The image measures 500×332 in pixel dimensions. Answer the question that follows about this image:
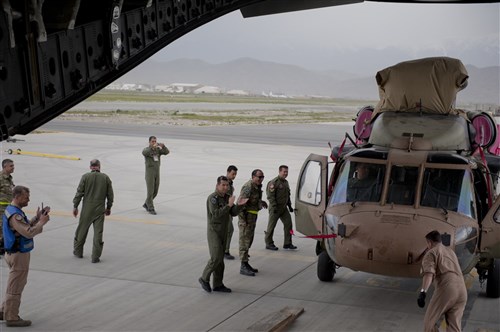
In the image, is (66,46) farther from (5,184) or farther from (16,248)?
(5,184)

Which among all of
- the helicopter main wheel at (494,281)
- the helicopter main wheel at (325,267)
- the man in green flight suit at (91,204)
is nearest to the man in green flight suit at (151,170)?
the man in green flight suit at (91,204)

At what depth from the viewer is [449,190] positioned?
9.52m

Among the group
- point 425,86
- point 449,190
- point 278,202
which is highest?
point 425,86

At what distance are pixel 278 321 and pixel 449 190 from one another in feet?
10.1

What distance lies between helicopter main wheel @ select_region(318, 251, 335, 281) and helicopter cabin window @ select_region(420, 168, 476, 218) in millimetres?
1881

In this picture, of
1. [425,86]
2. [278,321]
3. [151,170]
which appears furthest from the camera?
[151,170]

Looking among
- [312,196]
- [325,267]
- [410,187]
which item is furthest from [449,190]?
[325,267]

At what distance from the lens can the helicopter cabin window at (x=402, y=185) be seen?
9.46m

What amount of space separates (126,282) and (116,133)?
30.3 metres

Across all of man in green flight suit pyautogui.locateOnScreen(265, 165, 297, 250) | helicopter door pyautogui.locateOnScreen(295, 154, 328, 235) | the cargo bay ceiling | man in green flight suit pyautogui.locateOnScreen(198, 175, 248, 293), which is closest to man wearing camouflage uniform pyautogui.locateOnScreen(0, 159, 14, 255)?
the cargo bay ceiling

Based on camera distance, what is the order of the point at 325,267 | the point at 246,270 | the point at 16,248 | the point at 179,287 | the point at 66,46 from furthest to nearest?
the point at 246,270 → the point at 325,267 → the point at 179,287 → the point at 16,248 → the point at 66,46

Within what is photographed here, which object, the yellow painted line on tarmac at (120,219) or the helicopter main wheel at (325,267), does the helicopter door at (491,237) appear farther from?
the yellow painted line on tarmac at (120,219)

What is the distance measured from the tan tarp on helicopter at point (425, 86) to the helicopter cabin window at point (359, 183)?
6.39 feet

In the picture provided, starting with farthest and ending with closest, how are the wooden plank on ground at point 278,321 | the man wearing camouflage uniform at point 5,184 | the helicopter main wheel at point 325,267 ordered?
the man wearing camouflage uniform at point 5,184 < the helicopter main wheel at point 325,267 < the wooden plank on ground at point 278,321
